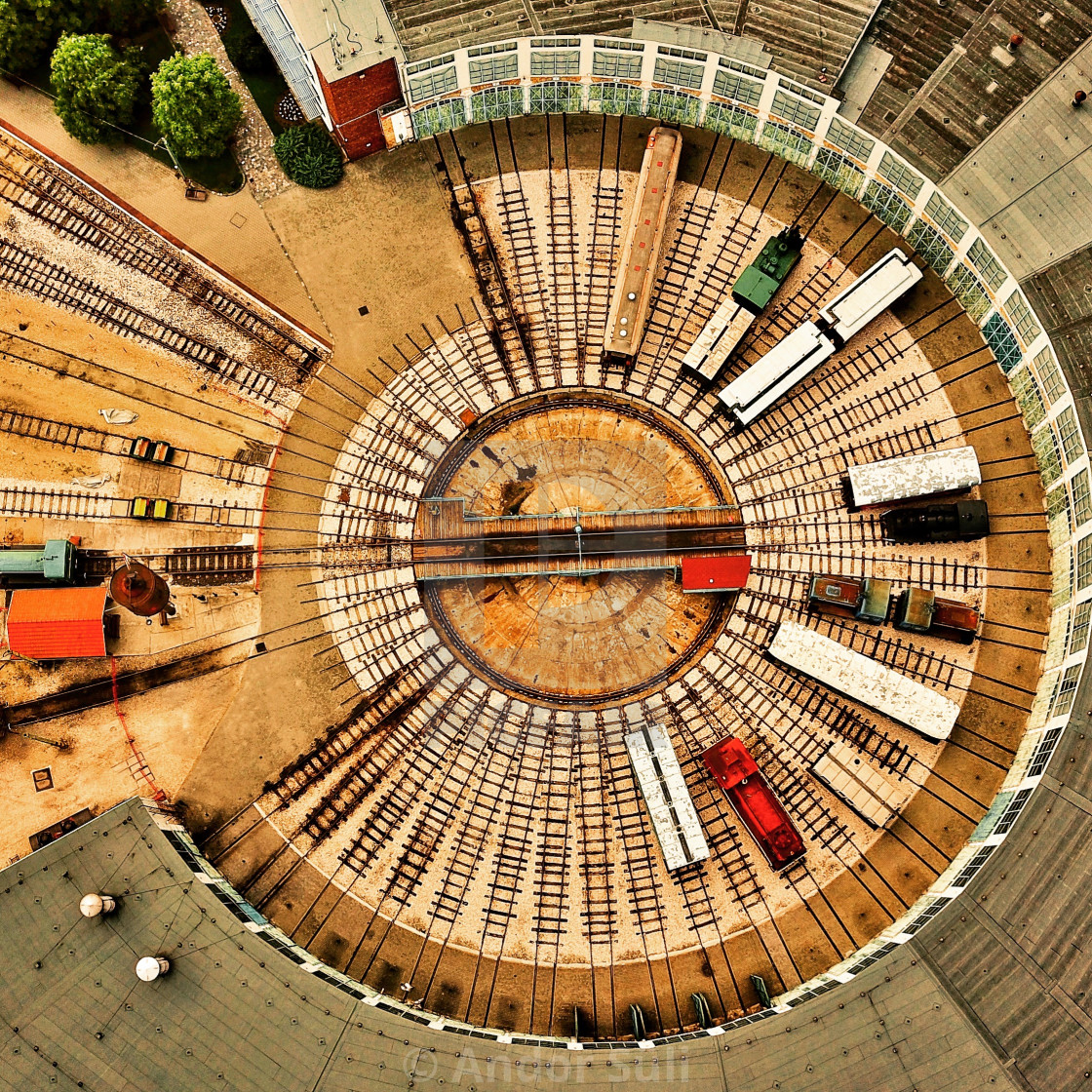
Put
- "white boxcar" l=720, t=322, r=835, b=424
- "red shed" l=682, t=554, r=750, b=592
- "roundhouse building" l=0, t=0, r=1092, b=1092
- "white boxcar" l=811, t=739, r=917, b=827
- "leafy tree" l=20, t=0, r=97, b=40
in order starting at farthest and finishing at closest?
1. "leafy tree" l=20, t=0, r=97, b=40
2. "red shed" l=682, t=554, r=750, b=592
3. "white boxcar" l=720, t=322, r=835, b=424
4. "white boxcar" l=811, t=739, r=917, b=827
5. "roundhouse building" l=0, t=0, r=1092, b=1092

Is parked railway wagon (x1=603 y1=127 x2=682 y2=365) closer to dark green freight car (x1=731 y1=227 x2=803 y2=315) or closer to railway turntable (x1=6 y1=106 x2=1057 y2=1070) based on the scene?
railway turntable (x1=6 y1=106 x2=1057 y2=1070)

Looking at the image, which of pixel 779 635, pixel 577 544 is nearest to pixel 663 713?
pixel 779 635

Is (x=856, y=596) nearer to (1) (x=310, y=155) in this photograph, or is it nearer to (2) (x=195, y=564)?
(2) (x=195, y=564)

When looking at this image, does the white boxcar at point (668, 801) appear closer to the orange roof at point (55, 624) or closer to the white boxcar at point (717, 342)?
the white boxcar at point (717, 342)

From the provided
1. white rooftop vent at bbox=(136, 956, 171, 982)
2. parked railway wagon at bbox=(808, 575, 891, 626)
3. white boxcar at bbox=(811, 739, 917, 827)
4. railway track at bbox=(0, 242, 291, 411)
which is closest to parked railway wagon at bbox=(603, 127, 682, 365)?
parked railway wagon at bbox=(808, 575, 891, 626)

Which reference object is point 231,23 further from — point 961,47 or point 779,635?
point 779,635

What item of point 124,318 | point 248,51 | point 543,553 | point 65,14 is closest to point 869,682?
→ point 543,553
